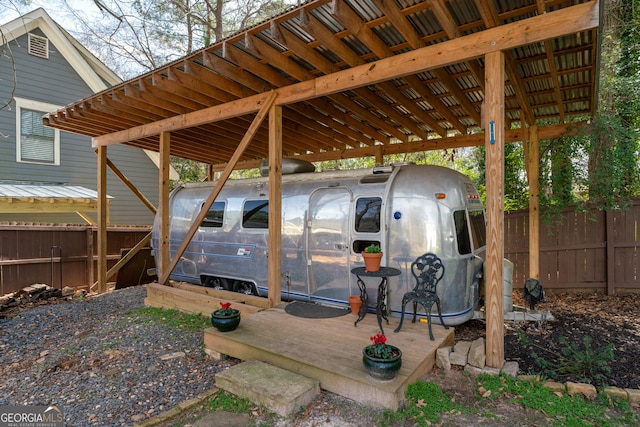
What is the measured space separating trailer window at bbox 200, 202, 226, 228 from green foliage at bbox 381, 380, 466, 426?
4724 mm

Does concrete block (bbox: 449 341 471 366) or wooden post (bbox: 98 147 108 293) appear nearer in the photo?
concrete block (bbox: 449 341 471 366)

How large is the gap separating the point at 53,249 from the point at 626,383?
1004 cm

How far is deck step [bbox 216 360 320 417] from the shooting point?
289 centimetres

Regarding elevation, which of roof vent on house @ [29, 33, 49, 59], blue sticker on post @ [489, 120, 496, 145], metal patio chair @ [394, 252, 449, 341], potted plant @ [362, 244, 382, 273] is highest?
roof vent on house @ [29, 33, 49, 59]

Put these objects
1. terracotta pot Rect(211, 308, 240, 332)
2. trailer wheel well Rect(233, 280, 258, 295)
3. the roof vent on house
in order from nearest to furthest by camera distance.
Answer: terracotta pot Rect(211, 308, 240, 332) < trailer wheel well Rect(233, 280, 258, 295) < the roof vent on house

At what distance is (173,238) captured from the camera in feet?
24.7

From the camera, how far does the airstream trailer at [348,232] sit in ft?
14.4

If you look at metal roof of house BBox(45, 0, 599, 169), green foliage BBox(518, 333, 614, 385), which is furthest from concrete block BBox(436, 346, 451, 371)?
metal roof of house BBox(45, 0, 599, 169)

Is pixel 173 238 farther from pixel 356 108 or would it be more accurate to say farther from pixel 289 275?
pixel 356 108

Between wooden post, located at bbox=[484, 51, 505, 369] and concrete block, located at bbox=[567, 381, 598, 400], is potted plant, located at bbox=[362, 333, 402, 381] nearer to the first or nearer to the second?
wooden post, located at bbox=[484, 51, 505, 369]

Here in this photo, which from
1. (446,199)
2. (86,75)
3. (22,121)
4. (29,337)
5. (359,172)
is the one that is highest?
(86,75)

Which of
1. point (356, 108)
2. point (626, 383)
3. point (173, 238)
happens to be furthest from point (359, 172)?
point (173, 238)

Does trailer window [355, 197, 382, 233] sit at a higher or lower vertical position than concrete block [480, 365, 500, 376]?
higher

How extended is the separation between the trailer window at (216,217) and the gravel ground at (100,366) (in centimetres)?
208
